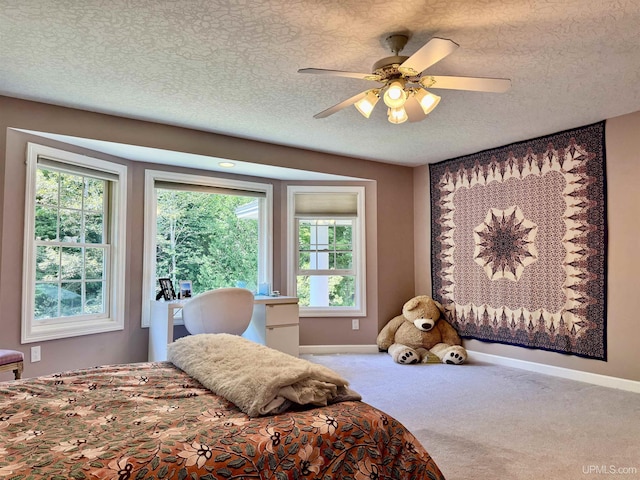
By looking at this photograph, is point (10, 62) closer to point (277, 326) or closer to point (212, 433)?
point (212, 433)

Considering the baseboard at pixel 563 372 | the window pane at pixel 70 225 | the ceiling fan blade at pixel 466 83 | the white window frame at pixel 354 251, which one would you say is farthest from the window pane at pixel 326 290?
the ceiling fan blade at pixel 466 83

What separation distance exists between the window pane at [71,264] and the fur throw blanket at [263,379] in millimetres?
2483

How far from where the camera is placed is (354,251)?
5.66m

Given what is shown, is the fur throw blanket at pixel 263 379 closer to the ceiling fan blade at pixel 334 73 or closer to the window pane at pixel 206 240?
the ceiling fan blade at pixel 334 73

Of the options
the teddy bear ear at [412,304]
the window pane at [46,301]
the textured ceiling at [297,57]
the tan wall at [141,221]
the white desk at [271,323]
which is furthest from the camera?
the teddy bear ear at [412,304]

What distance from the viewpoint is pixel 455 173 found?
536 cm

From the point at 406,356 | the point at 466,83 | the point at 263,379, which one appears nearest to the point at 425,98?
the point at 466,83

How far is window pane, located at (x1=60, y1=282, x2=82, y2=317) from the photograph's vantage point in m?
3.95

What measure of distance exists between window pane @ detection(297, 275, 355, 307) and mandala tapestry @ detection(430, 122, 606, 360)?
1.07 m

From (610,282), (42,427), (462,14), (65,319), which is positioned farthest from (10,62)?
(610,282)

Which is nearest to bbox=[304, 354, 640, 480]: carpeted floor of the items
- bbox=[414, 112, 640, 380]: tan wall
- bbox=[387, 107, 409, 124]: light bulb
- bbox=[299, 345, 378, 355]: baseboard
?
bbox=[414, 112, 640, 380]: tan wall

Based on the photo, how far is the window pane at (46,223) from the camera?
3.76m

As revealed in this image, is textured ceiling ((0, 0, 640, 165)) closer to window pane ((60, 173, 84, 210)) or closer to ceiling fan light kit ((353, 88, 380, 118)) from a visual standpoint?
ceiling fan light kit ((353, 88, 380, 118))

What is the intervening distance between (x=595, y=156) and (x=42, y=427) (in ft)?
14.7
